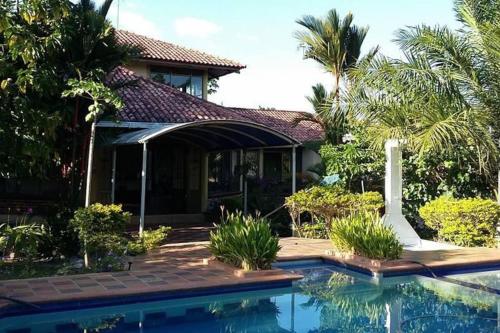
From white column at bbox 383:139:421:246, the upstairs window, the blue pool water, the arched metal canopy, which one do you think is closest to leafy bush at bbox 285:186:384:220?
white column at bbox 383:139:421:246

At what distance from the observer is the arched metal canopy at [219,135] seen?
13175 mm

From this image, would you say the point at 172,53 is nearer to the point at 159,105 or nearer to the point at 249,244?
the point at 159,105

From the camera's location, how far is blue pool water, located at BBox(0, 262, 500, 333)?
7656mm

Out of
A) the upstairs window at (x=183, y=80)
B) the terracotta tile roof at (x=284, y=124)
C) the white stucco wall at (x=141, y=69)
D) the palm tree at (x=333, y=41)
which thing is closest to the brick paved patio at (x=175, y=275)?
the palm tree at (x=333, y=41)

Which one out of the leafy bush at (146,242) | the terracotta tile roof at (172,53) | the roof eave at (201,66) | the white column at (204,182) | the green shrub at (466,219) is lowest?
the leafy bush at (146,242)

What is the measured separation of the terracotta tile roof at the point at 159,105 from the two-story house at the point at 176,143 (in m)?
0.03

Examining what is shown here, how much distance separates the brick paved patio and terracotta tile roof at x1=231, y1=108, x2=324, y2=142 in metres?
14.9

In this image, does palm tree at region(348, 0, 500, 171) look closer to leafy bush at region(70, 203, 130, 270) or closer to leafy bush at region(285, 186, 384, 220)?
leafy bush at region(285, 186, 384, 220)

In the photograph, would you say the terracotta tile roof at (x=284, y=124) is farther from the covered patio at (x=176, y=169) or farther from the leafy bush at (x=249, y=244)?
the leafy bush at (x=249, y=244)

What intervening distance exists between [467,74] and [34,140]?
1030cm

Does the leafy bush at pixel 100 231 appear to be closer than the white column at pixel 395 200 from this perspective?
Yes

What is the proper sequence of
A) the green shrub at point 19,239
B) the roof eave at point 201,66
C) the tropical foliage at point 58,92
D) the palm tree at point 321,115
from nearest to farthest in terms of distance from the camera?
the tropical foliage at point 58,92 → the green shrub at point 19,239 → the palm tree at point 321,115 → the roof eave at point 201,66

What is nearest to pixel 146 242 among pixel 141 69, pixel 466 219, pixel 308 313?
pixel 308 313

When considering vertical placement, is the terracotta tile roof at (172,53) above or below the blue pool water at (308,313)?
above
